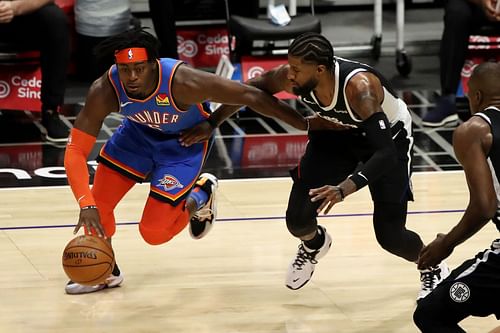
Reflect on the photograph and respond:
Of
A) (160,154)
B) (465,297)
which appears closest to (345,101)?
(160,154)

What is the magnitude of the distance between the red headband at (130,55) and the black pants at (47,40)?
326 centimetres

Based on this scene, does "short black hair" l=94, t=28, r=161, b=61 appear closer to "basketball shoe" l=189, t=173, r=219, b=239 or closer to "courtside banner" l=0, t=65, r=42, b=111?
"basketball shoe" l=189, t=173, r=219, b=239

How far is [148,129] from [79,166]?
536 millimetres

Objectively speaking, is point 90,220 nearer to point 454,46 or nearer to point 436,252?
point 436,252

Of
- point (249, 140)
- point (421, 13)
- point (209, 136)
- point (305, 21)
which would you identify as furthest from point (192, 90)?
point (421, 13)

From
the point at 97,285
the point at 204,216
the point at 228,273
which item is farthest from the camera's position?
the point at 204,216

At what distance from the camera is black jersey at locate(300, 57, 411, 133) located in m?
5.03

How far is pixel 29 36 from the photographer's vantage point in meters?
8.42

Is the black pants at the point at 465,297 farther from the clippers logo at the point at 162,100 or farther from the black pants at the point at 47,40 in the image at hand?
the black pants at the point at 47,40

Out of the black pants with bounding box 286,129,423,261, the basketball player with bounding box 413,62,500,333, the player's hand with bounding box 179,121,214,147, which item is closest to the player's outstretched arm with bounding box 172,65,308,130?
the black pants with bounding box 286,129,423,261

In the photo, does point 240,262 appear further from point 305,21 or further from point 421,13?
point 421,13

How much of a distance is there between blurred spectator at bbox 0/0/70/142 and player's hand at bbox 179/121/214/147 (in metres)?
2.88

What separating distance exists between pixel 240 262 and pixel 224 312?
0.74 meters

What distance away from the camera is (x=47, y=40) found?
838 centimetres
